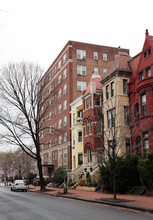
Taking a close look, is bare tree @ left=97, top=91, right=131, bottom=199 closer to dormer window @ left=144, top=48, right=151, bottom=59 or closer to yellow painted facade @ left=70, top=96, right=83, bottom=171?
dormer window @ left=144, top=48, right=151, bottom=59

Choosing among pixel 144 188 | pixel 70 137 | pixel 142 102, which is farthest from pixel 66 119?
pixel 144 188

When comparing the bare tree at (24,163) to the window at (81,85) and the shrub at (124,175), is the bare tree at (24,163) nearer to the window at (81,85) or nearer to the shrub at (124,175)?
the window at (81,85)

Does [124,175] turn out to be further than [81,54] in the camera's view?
No

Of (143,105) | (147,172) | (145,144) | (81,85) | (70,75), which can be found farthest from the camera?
(81,85)

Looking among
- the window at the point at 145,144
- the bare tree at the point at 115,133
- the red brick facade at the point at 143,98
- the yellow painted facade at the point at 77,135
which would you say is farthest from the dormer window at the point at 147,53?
the yellow painted facade at the point at 77,135

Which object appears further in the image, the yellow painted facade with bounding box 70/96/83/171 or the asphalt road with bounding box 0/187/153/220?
the yellow painted facade with bounding box 70/96/83/171

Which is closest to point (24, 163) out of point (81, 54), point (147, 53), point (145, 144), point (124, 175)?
point (81, 54)

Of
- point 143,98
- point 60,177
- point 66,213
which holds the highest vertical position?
point 143,98

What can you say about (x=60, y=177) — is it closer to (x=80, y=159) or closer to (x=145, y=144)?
(x=80, y=159)

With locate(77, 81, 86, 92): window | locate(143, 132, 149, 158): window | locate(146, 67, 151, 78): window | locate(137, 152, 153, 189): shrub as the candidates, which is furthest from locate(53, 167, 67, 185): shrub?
locate(137, 152, 153, 189): shrub

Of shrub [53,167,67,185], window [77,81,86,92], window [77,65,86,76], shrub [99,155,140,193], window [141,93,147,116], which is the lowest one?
shrub [53,167,67,185]

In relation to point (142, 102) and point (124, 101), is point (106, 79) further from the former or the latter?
point (142, 102)

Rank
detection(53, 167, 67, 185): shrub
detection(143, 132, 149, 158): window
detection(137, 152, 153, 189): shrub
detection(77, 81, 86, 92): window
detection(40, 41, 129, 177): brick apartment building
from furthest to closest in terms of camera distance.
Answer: detection(77, 81, 86, 92): window, detection(40, 41, 129, 177): brick apartment building, detection(53, 167, 67, 185): shrub, detection(143, 132, 149, 158): window, detection(137, 152, 153, 189): shrub

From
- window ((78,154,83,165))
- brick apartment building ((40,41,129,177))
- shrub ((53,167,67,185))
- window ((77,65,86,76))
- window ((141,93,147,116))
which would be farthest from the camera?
window ((77,65,86,76))
